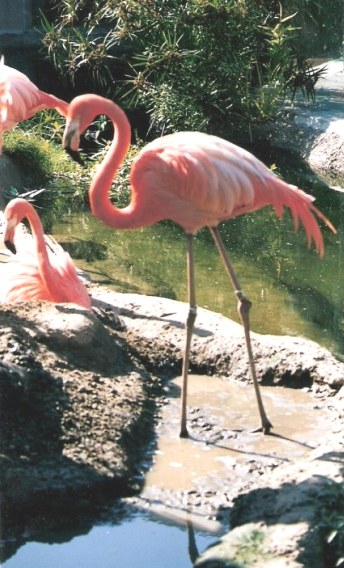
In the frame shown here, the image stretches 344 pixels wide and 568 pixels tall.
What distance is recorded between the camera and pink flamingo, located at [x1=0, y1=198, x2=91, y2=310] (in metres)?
4.70

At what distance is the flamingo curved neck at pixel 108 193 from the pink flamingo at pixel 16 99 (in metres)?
1.32

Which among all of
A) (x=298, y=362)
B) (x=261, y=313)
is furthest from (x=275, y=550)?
(x=261, y=313)

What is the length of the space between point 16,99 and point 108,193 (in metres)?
1.47

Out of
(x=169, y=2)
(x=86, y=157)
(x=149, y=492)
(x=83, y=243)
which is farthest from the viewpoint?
(x=169, y=2)

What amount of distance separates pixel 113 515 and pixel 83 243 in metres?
3.88

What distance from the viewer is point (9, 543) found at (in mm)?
3326

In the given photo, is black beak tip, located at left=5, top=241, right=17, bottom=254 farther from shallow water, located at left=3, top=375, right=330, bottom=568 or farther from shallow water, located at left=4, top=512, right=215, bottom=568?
shallow water, located at left=4, top=512, right=215, bottom=568

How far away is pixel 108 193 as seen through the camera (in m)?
4.20

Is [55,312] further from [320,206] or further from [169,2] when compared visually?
[169,2]

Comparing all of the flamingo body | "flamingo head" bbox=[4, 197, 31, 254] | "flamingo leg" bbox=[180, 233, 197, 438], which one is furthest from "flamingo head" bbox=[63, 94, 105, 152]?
"flamingo head" bbox=[4, 197, 31, 254]

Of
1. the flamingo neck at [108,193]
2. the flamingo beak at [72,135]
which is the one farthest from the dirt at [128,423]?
the flamingo beak at [72,135]

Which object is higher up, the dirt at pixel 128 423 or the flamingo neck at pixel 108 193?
the flamingo neck at pixel 108 193

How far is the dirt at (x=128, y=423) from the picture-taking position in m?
3.30

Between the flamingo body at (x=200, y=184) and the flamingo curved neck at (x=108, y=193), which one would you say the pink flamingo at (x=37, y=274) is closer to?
the flamingo curved neck at (x=108, y=193)
